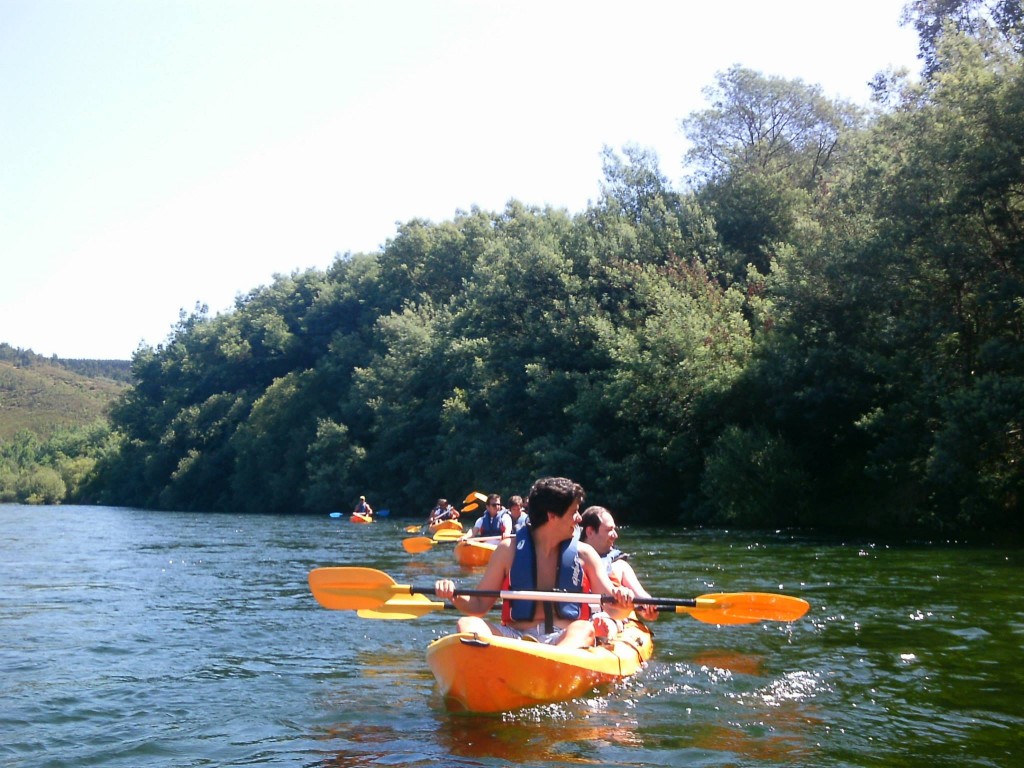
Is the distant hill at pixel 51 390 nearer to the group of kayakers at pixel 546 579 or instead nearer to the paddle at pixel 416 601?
the paddle at pixel 416 601

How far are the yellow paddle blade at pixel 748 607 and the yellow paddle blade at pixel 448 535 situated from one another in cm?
1180

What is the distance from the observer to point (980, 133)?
20.2 meters

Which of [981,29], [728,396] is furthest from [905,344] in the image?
[981,29]

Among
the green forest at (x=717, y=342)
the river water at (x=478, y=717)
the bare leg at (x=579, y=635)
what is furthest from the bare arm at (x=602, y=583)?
the green forest at (x=717, y=342)

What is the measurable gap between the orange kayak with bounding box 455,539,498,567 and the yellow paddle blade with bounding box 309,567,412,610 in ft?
25.9

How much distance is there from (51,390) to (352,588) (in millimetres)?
142981

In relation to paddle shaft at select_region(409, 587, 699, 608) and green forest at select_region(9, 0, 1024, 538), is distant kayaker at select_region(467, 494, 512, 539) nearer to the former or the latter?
green forest at select_region(9, 0, 1024, 538)

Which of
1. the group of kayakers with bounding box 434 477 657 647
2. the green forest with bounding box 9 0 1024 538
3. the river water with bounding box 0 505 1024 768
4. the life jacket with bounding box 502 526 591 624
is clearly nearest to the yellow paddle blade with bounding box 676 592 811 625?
the river water with bounding box 0 505 1024 768

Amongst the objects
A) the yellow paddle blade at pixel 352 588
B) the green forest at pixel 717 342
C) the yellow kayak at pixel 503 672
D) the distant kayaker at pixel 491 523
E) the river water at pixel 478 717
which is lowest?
the river water at pixel 478 717

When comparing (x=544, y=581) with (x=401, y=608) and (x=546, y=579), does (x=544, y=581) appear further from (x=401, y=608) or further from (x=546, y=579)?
(x=401, y=608)

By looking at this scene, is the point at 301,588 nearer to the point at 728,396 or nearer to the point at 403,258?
the point at 728,396

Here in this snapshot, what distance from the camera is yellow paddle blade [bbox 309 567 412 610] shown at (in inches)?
307

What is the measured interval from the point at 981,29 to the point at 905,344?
503 inches

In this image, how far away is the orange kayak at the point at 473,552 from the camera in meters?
15.8
